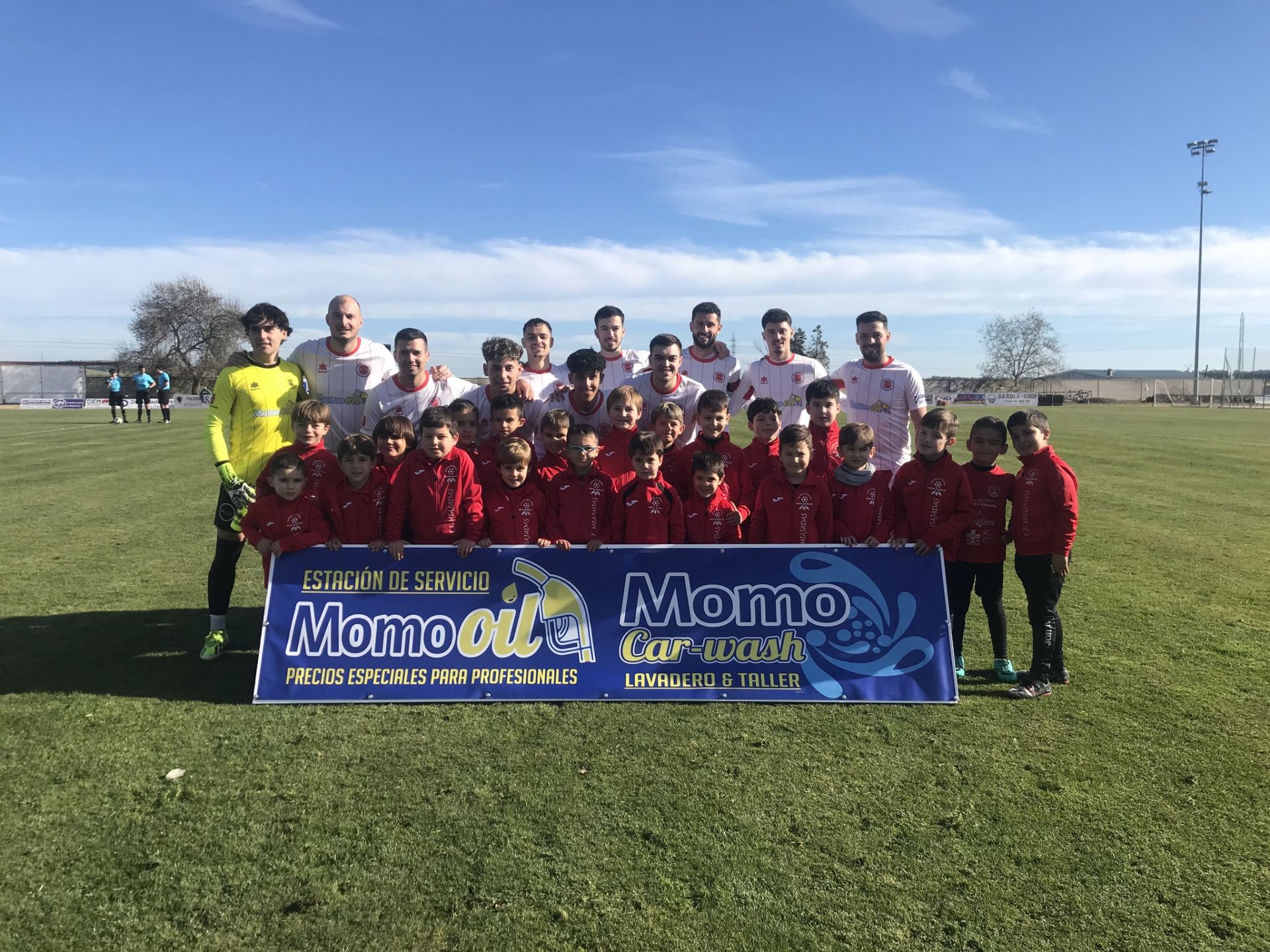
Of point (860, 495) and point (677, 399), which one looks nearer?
point (860, 495)

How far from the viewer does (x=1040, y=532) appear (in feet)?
14.3

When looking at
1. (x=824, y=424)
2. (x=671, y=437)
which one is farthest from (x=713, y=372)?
(x=671, y=437)

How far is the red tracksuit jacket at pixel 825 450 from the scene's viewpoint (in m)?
5.25

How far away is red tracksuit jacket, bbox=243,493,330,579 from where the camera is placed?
177 inches

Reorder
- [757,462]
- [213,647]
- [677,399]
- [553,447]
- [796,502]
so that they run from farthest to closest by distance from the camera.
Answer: [677,399], [757,462], [553,447], [213,647], [796,502]

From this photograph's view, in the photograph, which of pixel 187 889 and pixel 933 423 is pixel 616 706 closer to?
pixel 187 889

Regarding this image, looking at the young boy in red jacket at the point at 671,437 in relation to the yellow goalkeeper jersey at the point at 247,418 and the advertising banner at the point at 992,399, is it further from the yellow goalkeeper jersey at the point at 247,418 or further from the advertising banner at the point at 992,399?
the advertising banner at the point at 992,399

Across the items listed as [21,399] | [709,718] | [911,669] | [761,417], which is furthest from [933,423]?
[21,399]

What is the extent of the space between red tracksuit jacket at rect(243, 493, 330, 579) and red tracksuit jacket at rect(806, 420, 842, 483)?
327cm

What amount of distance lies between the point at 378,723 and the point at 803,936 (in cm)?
244

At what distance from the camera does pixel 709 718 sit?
13.1ft

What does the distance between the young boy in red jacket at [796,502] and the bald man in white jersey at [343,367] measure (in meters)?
2.86

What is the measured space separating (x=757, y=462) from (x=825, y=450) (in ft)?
1.72

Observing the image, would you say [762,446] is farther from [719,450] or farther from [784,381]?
[784,381]
